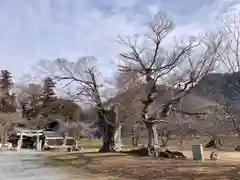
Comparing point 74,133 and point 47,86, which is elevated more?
point 47,86

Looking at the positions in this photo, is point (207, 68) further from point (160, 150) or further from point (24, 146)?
point (24, 146)

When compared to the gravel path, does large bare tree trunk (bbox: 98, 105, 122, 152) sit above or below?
above

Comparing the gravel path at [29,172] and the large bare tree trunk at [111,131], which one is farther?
the large bare tree trunk at [111,131]

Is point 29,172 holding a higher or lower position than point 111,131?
lower

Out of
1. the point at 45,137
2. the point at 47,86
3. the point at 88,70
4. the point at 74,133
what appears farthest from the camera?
the point at 47,86

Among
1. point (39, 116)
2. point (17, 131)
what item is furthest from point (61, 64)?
point (39, 116)

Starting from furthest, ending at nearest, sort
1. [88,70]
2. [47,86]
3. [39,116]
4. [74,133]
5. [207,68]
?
[47,86], [39,116], [74,133], [88,70], [207,68]

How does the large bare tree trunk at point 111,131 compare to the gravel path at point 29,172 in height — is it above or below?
above

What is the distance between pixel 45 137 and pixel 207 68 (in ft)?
89.9

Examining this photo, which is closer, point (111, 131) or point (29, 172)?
point (29, 172)

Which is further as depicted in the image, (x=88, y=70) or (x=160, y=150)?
(x=88, y=70)

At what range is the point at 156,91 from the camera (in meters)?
23.8

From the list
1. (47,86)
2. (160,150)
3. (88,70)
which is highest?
(47,86)

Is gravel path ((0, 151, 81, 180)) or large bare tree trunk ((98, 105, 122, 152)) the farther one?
large bare tree trunk ((98, 105, 122, 152))
